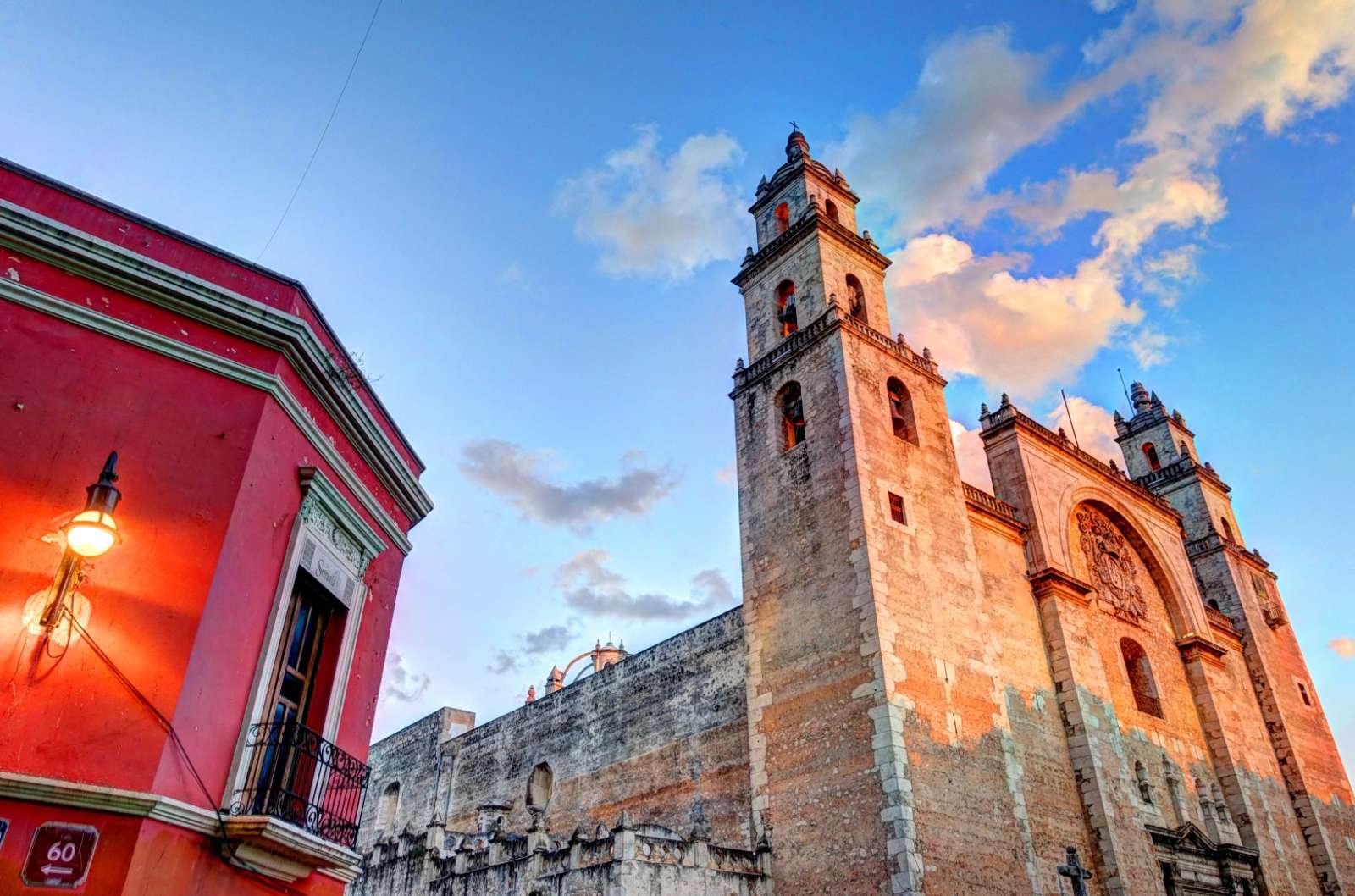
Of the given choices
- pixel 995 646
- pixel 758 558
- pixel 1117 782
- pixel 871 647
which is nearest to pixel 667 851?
pixel 871 647

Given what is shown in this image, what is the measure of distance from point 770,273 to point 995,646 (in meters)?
9.35

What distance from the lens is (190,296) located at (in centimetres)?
632

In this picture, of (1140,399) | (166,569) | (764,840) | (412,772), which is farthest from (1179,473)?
(166,569)

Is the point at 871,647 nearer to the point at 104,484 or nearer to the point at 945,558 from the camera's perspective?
the point at 945,558

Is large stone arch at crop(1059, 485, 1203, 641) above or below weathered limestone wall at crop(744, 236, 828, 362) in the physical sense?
below

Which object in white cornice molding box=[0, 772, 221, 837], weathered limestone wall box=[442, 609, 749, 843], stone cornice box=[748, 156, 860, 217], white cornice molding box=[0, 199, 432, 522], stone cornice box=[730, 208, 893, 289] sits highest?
stone cornice box=[748, 156, 860, 217]

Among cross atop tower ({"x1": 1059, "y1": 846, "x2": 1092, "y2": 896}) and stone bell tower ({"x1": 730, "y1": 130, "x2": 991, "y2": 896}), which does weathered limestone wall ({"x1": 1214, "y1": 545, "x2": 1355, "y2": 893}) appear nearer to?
cross atop tower ({"x1": 1059, "y1": 846, "x2": 1092, "y2": 896})

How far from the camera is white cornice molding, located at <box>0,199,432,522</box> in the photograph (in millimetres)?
5727

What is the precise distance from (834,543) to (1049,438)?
29.1 ft

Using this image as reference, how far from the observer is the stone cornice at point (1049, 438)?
21.6m

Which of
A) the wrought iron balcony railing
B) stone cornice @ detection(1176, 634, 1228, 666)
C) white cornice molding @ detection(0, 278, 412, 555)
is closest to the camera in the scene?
white cornice molding @ detection(0, 278, 412, 555)

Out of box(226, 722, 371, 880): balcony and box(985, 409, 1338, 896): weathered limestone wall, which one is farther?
box(985, 409, 1338, 896): weathered limestone wall

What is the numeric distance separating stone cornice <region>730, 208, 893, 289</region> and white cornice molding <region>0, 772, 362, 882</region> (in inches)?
→ 646

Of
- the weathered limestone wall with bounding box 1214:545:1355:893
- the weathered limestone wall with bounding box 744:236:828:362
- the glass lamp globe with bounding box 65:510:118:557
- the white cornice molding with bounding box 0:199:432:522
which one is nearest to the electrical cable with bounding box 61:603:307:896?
the glass lamp globe with bounding box 65:510:118:557
